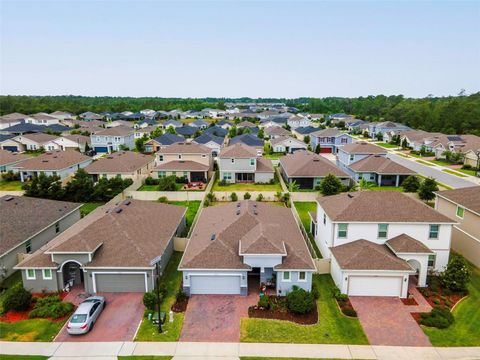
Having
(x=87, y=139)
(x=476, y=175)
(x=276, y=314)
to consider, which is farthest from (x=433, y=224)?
(x=87, y=139)

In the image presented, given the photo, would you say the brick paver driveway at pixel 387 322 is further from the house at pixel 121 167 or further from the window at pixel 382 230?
the house at pixel 121 167

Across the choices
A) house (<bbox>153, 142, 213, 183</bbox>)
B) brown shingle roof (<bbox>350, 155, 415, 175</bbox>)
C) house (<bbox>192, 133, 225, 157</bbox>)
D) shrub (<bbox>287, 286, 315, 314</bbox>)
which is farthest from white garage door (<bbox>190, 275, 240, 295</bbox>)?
house (<bbox>192, 133, 225, 157</bbox>)

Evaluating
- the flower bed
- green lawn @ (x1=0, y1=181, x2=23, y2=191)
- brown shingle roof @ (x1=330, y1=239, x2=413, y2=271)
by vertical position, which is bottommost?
the flower bed

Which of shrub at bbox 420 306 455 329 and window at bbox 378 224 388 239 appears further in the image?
window at bbox 378 224 388 239

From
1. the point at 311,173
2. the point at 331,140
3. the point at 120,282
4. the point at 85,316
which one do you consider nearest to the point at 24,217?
the point at 120,282

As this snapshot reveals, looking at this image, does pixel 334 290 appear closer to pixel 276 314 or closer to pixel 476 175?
pixel 276 314

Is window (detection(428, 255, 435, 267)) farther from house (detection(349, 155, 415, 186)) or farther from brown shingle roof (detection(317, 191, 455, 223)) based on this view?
house (detection(349, 155, 415, 186))

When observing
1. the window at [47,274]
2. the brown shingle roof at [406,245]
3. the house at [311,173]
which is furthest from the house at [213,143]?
the window at [47,274]

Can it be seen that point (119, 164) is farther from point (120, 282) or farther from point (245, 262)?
point (245, 262)
